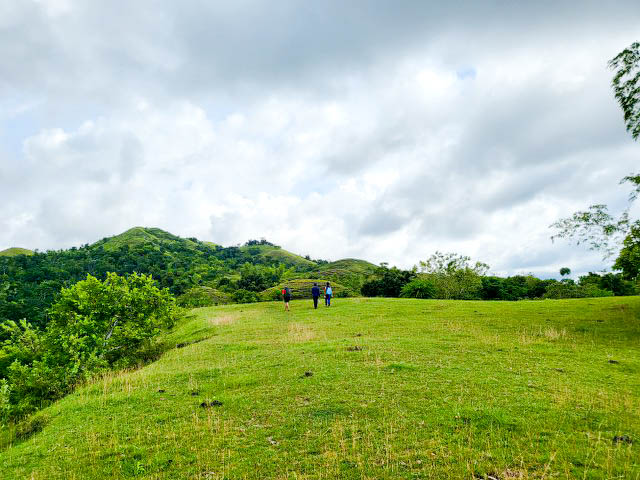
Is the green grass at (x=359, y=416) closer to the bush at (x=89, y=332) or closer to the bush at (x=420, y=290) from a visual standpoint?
the bush at (x=89, y=332)

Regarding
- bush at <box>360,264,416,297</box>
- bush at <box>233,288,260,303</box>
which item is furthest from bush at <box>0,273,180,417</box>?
bush at <box>233,288,260,303</box>

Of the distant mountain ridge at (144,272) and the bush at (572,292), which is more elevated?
the distant mountain ridge at (144,272)

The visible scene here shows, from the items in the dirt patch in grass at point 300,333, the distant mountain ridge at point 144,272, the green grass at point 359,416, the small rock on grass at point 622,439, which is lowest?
the small rock on grass at point 622,439

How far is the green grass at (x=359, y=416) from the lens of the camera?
7.66 meters

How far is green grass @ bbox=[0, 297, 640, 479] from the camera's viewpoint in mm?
7664

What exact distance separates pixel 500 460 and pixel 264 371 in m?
9.97

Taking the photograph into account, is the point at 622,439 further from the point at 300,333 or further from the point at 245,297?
the point at 245,297

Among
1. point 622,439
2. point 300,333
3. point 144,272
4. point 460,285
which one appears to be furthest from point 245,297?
point 144,272

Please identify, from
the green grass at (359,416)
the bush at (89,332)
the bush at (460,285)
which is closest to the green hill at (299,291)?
the bush at (460,285)

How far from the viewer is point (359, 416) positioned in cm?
996

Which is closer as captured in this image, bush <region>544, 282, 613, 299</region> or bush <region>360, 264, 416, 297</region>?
bush <region>544, 282, 613, 299</region>

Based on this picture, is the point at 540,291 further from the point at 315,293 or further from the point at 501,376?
the point at 501,376

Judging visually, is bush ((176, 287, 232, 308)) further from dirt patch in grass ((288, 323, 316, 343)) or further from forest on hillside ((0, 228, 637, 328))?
dirt patch in grass ((288, 323, 316, 343))

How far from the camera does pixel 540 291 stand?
75.8m
